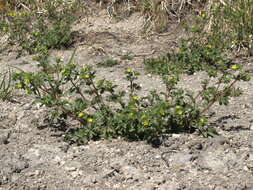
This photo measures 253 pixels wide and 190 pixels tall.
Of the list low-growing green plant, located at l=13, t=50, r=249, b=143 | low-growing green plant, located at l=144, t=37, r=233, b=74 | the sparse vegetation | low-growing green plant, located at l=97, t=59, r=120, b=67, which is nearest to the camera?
low-growing green plant, located at l=13, t=50, r=249, b=143

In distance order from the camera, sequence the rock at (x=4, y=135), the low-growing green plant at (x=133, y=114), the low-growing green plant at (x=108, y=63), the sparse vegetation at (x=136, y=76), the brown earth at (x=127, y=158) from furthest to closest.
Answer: the low-growing green plant at (x=108, y=63), the rock at (x=4, y=135), the sparse vegetation at (x=136, y=76), the low-growing green plant at (x=133, y=114), the brown earth at (x=127, y=158)

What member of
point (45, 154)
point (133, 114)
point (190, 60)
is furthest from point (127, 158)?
point (190, 60)

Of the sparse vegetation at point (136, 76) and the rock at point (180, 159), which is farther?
the sparse vegetation at point (136, 76)

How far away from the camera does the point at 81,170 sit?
3.02 metres

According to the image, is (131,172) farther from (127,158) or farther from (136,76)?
(136,76)

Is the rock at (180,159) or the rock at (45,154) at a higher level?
the rock at (180,159)

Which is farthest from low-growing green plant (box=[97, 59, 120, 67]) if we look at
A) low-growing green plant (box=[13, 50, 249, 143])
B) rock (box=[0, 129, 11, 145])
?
rock (box=[0, 129, 11, 145])

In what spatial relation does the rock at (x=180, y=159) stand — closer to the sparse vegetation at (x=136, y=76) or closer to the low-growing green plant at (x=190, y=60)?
the sparse vegetation at (x=136, y=76)

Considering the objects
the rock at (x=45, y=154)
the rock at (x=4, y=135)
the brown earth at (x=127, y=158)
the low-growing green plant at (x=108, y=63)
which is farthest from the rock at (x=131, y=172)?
the low-growing green plant at (x=108, y=63)

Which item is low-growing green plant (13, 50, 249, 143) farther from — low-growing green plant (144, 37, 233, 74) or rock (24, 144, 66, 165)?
low-growing green plant (144, 37, 233, 74)

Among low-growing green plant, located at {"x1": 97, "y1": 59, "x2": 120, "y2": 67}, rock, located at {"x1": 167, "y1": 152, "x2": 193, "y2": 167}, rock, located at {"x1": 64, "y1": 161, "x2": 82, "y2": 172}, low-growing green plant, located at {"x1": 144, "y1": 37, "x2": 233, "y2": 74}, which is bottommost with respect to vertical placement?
rock, located at {"x1": 64, "y1": 161, "x2": 82, "y2": 172}

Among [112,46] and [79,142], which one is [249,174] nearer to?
[79,142]

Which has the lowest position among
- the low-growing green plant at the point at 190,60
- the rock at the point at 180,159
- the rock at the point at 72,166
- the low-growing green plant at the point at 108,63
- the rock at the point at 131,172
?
the rock at the point at 72,166

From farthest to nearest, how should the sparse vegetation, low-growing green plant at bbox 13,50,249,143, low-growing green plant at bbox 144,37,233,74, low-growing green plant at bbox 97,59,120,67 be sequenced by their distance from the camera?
low-growing green plant at bbox 97,59,120,67 → low-growing green plant at bbox 144,37,233,74 → the sparse vegetation → low-growing green plant at bbox 13,50,249,143
